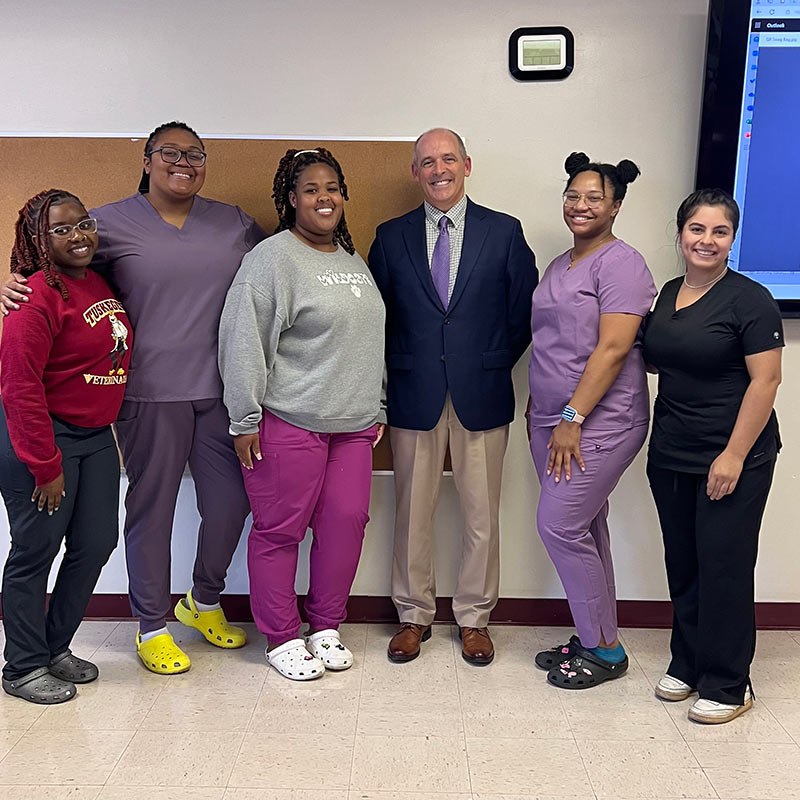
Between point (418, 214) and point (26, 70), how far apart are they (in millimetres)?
1478

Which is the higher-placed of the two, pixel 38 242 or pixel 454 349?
pixel 38 242

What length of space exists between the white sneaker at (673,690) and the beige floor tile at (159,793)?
1327mm

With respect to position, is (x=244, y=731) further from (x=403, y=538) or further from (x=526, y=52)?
(x=526, y=52)

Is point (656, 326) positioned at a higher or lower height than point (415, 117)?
lower

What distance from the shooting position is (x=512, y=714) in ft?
8.25

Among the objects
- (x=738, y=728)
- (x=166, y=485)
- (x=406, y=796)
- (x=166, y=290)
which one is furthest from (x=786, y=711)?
(x=166, y=290)

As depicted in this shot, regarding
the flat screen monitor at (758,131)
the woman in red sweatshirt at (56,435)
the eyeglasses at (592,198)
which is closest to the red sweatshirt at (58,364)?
the woman in red sweatshirt at (56,435)

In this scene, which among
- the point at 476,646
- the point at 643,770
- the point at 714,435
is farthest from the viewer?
the point at 476,646

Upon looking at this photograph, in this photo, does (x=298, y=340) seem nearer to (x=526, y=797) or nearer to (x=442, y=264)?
(x=442, y=264)

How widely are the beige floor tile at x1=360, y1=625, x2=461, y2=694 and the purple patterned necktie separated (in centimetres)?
120

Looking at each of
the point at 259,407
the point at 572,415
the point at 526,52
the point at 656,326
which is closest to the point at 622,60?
the point at 526,52

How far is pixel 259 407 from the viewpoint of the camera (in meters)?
2.63

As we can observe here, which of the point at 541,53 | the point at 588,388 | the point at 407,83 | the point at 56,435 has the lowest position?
the point at 56,435

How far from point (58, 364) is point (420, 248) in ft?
3.87
